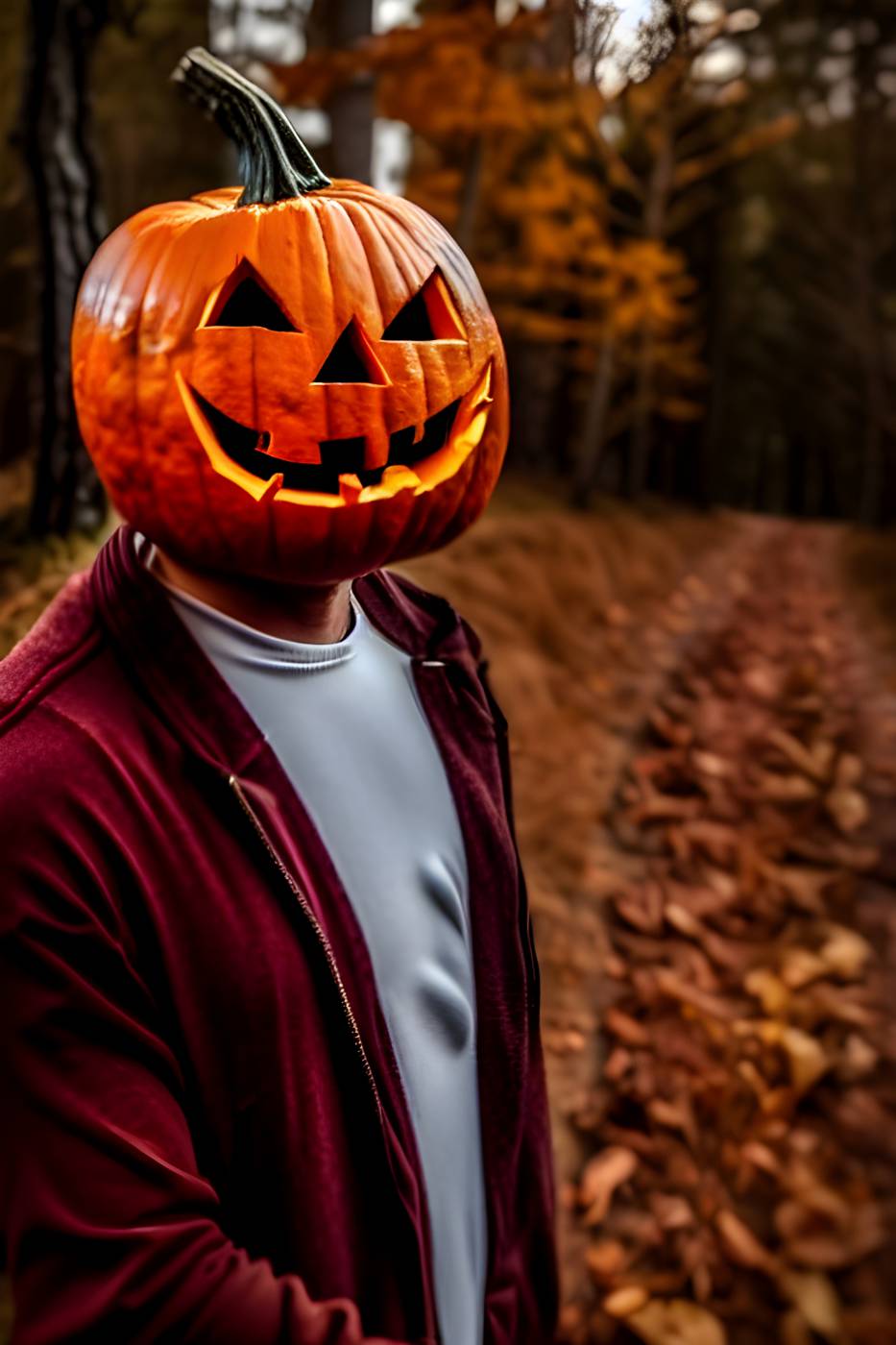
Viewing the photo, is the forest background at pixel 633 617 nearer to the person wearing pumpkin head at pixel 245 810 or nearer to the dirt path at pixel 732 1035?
the dirt path at pixel 732 1035

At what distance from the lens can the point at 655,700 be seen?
6711 millimetres

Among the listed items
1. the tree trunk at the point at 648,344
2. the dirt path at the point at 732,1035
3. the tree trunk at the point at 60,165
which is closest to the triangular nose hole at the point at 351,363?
the tree trunk at the point at 60,165

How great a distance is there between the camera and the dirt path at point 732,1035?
305 centimetres

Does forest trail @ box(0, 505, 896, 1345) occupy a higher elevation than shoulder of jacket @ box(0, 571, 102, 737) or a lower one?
lower

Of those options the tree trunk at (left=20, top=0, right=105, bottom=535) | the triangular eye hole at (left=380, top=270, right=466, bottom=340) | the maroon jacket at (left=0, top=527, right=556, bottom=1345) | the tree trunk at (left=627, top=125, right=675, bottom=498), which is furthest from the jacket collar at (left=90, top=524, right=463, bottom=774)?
the tree trunk at (left=627, top=125, right=675, bottom=498)

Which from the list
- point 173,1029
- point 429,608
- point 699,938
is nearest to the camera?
point 173,1029

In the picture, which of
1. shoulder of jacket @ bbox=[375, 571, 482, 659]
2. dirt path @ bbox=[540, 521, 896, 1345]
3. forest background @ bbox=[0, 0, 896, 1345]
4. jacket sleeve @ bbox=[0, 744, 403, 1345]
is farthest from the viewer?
dirt path @ bbox=[540, 521, 896, 1345]

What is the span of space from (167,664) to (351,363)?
1.49ft

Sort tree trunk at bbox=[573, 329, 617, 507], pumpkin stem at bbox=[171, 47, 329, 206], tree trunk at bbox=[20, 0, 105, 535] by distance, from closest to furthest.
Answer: pumpkin stem at bbox=[171, 47, 329, 206] → tree trunk at bbox=[20, 0, 105, 535] → tree trunk at bbox=[573, 329, 617, 507]

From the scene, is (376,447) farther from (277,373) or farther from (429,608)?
(429,608)

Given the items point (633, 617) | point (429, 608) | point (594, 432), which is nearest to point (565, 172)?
point (594, 432)

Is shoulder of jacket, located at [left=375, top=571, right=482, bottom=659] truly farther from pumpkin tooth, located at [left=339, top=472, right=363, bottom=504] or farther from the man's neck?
pumpkin tooth, located at [left=339, top=472, right=363, bottom=504]

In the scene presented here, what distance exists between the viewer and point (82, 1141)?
1050 mm

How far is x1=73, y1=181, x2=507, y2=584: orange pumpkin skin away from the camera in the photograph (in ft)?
3.90
